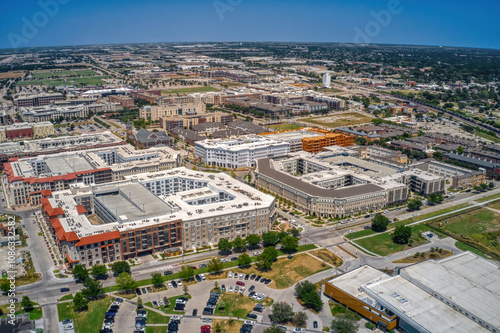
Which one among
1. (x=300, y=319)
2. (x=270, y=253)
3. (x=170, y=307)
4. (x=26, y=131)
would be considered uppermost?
(x=26, y=131)

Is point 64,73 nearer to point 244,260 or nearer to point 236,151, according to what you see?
point 236,151

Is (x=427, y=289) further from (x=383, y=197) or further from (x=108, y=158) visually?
(x=108, y=158)

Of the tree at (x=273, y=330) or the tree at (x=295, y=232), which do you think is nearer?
the tree at (x=273, y=330)

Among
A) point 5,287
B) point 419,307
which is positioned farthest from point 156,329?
point 419,307

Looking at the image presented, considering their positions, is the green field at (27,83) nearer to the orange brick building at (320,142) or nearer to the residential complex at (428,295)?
the orange brick building at (320,142)

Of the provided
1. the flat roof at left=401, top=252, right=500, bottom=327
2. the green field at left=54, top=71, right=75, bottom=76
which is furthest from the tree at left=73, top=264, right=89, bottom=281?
the green field at left=54, top=71, right=75, bottom=76

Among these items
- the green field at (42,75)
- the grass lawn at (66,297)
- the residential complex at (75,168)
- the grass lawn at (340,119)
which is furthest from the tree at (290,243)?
the green field at (42,75)
